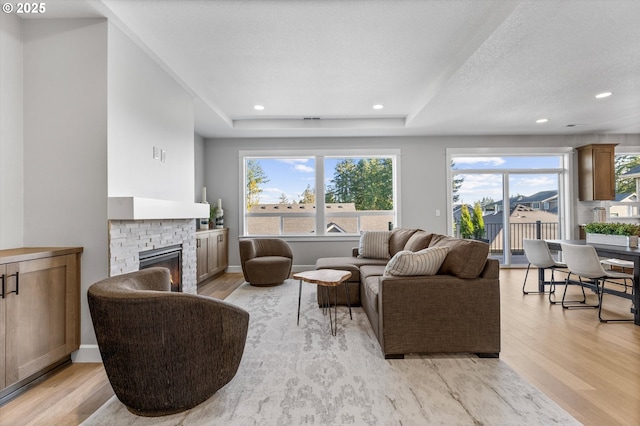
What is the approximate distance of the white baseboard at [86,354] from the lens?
2486 millimetres

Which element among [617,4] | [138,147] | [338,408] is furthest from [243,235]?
[617,4]

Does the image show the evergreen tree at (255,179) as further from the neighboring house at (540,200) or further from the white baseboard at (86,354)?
the neighboring house at (540,200)

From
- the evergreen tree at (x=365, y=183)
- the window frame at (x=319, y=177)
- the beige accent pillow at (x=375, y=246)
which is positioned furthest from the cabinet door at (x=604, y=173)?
the beige accent pillow at (x=375, y=246)

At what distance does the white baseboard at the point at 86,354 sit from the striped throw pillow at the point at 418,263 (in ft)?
7.81

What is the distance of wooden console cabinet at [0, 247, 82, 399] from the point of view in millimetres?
1942

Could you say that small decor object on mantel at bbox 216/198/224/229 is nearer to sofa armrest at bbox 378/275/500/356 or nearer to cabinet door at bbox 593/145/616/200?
sofa armrest at bbox 378/275/500/356

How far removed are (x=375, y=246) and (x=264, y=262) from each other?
5.42 ft

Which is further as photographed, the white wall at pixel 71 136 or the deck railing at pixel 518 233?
the deck railing at pixel 518 233

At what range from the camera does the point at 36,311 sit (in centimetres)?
213

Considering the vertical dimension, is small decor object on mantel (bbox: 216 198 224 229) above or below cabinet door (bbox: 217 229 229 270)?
above

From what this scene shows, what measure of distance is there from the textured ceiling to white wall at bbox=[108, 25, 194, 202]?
19 centimetres

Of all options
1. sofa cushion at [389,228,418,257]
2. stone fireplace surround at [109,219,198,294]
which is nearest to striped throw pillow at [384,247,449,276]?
sofa cushion at [389,228,418,257]

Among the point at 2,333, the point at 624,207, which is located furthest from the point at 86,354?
the point at 624,207

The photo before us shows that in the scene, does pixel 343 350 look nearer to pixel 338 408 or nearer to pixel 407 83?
pixel 338 408
